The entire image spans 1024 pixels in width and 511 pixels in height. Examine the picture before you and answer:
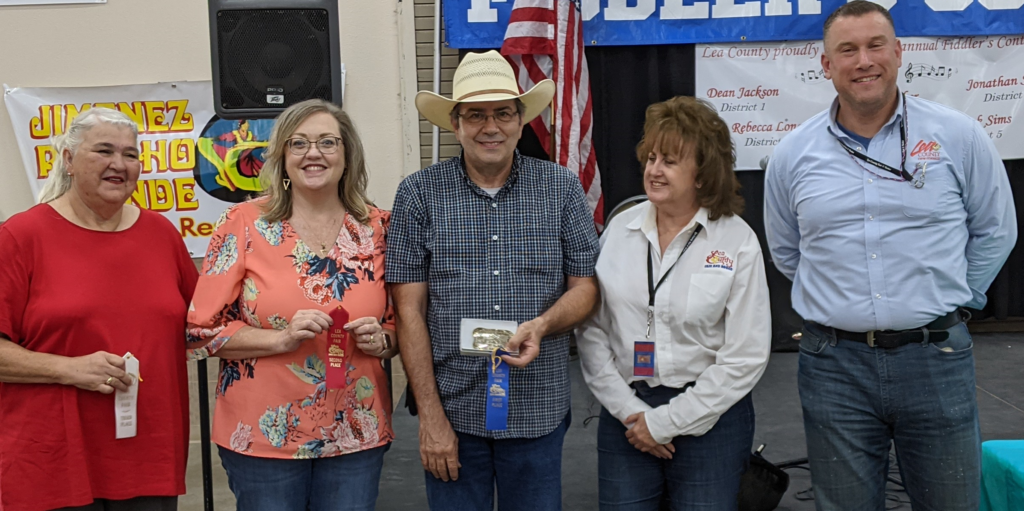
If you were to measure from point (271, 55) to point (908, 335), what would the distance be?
8.37 ft

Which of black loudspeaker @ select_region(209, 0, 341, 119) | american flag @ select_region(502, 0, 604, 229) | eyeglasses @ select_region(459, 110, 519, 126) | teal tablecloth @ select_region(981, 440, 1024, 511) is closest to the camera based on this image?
eyeglasses @ select_region(459, 110, 519, 126)

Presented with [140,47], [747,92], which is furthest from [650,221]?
[140,47]

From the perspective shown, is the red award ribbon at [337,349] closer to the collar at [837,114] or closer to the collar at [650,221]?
the collar at [650,221]

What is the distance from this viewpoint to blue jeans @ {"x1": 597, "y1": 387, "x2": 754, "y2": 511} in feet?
8.07

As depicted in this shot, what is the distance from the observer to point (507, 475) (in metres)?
2.52

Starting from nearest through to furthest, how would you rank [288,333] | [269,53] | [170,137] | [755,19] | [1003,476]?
[288,333], [1003,476], [269,53], [755,19], [170,137]

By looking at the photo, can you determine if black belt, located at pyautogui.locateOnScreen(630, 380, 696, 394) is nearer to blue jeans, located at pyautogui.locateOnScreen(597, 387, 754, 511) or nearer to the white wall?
blue jeans, located at pyautogui.locateOnScreen(597, 387, 754, 511)

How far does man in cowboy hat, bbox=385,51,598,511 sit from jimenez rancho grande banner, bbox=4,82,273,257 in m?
3.87

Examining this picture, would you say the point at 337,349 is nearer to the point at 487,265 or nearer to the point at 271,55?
the point at 487,265

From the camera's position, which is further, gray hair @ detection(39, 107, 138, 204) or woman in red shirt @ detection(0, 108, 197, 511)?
gray hair @ detection(39, 107, 138, 204)

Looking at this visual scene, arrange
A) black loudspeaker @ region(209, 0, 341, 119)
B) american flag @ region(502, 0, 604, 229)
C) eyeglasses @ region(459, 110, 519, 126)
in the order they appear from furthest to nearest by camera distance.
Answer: american flag @ region(502, 0, 604, 229) < black loudspeaker @ region(209, 0, 341, 119) < eyeglasses @ region(459, 110, 519, 126)

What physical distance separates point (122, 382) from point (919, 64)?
5674 millimetres

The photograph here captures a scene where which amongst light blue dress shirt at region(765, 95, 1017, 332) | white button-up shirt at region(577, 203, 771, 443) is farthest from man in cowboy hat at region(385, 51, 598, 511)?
light blue dress shirt at region(765, 95, 1017, 332)

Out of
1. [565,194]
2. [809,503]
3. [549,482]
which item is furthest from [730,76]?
[549,482]
